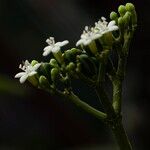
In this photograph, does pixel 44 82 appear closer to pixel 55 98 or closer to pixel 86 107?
pixel 86 107

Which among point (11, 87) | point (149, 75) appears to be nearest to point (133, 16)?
point (11, 87)

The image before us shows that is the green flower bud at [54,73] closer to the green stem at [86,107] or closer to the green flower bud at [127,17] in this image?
the green stem at [86,107]

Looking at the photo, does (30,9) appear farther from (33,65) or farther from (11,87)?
(33,65)

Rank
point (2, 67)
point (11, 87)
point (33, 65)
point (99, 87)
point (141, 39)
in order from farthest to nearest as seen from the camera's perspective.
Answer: point (141, 39)
point (2, 67)
point (11, 87)
point (33, 65)
point (99, 87)

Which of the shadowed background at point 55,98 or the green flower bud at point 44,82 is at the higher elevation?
the shadowed background at point 55,98

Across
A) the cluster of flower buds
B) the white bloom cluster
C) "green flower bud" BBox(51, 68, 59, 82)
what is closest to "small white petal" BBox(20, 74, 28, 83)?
the cluster of flower buds

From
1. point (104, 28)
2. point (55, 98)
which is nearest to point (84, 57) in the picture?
point (104, 28)

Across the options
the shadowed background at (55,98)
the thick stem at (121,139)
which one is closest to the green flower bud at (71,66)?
the thick stem at (121,139)
